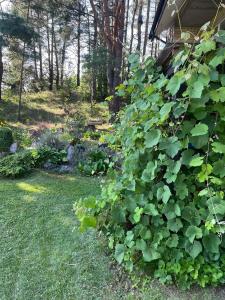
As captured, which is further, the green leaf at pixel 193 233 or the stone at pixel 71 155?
the stone at pixel 71 155

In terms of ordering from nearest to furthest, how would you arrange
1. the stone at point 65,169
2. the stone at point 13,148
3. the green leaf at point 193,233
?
the green leaf at point 193,233
the stone at point 65,169
the stone at point 13,148

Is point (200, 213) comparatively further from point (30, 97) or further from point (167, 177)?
point (30, 97)

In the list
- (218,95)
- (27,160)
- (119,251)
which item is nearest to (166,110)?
(218,95)

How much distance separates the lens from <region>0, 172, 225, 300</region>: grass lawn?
1.99m

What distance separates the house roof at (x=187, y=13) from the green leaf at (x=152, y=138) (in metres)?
1.63

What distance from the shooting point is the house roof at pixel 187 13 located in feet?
10.3

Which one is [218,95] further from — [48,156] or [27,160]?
[48,156]

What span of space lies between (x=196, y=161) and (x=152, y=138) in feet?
0.96

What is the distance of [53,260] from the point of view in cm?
234

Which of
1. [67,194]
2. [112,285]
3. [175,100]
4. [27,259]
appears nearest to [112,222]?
[112,285]

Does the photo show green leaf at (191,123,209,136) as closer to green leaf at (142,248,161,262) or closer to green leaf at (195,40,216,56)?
green leaf at (195,40,216,56)

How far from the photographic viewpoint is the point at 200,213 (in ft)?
5.98

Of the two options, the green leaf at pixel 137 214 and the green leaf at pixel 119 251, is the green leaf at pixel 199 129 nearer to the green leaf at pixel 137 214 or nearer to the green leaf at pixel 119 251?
the green leaf at pixel 137 214

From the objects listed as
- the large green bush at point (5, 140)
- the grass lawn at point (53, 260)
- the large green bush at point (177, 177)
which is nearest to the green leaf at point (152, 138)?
the large green bush at point (177, 177)
